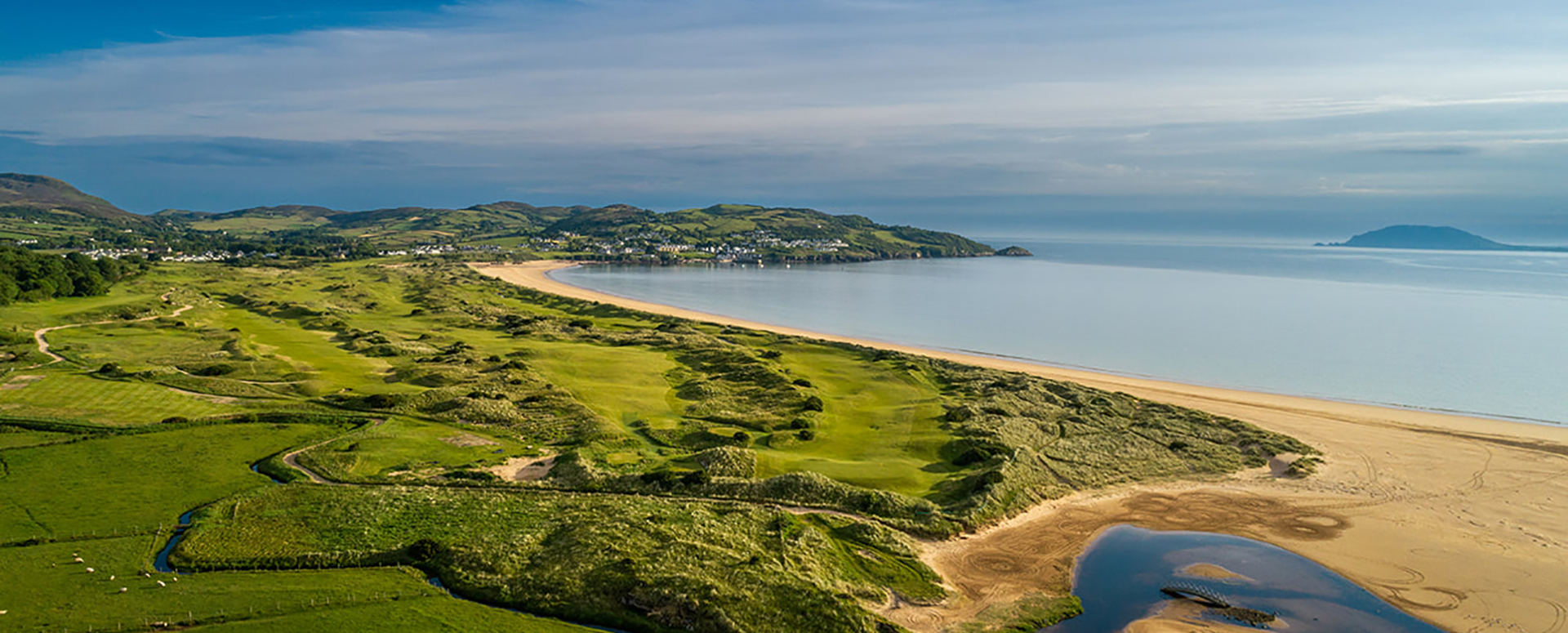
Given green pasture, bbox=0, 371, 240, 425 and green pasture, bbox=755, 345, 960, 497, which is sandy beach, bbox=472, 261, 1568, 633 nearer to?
green pasture, bbox=755, 345, 960, 497

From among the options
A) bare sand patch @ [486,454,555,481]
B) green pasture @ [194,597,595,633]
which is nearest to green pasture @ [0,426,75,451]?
bare sand patch @ [486,454,555,481]

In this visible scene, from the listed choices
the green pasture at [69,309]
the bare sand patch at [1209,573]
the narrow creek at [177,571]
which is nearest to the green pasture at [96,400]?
the narrow creek at [177,571]

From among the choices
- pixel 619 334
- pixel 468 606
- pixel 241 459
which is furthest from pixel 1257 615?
pixel 619 334

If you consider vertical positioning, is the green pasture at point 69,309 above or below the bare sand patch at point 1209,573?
above

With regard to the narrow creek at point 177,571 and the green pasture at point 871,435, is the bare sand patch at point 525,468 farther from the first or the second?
the green pasture at point 871,435

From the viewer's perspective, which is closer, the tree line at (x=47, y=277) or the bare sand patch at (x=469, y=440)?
the bare sand patch at (x=469, y=440)

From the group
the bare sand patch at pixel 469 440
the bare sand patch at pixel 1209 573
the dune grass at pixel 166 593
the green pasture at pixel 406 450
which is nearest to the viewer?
the dune grass at pixel 166 593

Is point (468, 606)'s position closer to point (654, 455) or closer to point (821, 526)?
point (821, 526)
